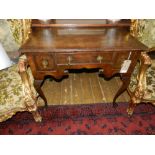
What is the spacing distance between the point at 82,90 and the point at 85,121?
533mm

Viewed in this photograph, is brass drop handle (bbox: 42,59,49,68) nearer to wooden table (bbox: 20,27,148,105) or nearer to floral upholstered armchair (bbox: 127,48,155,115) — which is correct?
wooden table (bbox: 20,27,148,105)

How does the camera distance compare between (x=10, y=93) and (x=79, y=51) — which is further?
(x=10, y=93)

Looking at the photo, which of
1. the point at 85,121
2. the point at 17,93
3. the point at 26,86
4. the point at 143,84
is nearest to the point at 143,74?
the point at 143,84

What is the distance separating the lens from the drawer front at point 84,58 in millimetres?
1445

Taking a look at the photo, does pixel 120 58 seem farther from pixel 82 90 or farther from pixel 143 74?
pixel 82 90

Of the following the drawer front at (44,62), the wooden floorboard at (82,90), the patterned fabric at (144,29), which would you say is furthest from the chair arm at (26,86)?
the patterned fabric at (144,29)

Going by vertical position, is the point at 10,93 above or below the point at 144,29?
below

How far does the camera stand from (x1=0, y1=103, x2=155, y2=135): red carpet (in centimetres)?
185

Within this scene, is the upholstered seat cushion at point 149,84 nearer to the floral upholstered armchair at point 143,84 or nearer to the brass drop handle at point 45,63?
the floral upholstered armchair at point 143,84

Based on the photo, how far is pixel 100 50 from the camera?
1.41 m

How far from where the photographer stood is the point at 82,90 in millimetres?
2342

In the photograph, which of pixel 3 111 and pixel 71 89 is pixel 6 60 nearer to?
pixel 3 111

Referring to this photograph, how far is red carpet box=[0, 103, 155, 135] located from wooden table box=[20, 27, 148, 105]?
1.78ft

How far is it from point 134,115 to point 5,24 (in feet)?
6.12
